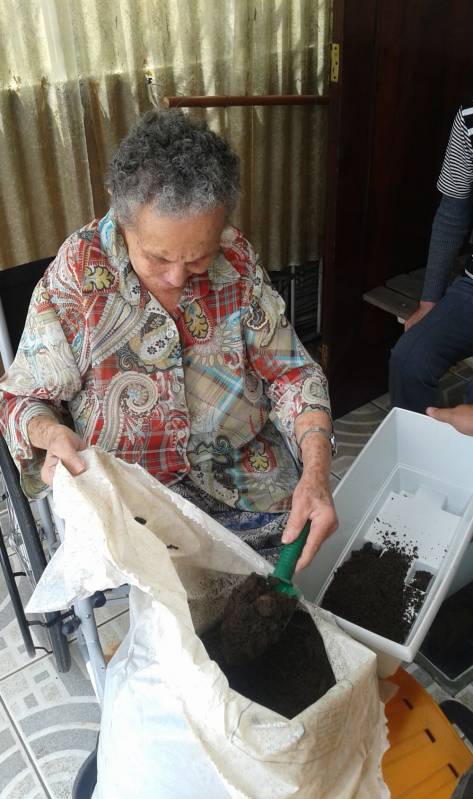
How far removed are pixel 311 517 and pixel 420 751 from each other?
0.34 metres

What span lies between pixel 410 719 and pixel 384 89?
1.58 m

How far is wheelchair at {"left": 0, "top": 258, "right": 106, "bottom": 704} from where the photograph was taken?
109cm

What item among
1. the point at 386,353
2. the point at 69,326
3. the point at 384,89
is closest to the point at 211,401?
the point at 69,326

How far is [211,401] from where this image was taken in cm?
119

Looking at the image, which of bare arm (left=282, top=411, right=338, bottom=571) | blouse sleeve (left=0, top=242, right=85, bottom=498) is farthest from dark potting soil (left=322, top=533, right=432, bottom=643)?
blouse sleeve (left=0, top=242, right=85, bottom=498)

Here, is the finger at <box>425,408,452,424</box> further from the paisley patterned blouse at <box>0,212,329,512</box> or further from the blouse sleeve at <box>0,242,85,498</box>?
the blouse sleeve at <box>0,242,85,498</box>

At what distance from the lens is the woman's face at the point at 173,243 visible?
0.98 m

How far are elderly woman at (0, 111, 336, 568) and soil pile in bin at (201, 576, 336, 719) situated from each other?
121 millimetres

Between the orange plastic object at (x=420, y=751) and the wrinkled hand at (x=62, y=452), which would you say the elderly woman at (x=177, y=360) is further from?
the orange plastic object at (x=420, y=751)

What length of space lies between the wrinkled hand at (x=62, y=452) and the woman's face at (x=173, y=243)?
283mm

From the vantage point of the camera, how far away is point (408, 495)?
1355 millimetres

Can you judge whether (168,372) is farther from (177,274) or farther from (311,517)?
(311,517)

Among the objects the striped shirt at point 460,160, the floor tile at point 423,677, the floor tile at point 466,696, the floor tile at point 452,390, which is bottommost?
the floor tile at point 466,696

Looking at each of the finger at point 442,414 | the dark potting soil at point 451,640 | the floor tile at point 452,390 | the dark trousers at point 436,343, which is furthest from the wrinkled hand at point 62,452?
the floor tile at point 452,390
